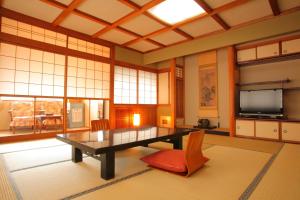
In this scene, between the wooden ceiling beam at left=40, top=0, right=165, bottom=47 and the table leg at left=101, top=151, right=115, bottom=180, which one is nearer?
the table leg at left=101, top=151, right=115, bottom=180

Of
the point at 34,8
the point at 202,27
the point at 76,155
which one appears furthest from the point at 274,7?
the point at 34,8

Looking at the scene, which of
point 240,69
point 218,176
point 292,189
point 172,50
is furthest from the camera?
point 172,50

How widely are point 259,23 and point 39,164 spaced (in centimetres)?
514

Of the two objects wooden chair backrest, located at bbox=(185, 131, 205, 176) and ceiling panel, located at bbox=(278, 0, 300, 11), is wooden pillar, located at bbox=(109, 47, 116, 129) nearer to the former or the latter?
wooden chair backrest, located at bbox=(185, 131, 205, 176)

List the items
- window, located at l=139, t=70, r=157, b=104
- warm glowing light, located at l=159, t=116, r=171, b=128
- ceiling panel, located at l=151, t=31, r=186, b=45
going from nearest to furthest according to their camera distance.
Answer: ceiling panel, located at l=151, t=31, r=186, b=45, warm glowing light, located at l=159, t=116, r=171, b=128, window, located at l=139, t=70, r=157, b=104

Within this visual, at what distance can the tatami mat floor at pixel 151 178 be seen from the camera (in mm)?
1583

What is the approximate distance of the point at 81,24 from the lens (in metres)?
4.30

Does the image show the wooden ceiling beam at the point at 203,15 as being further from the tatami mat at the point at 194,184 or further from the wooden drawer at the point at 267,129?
the tatami mat at the point at 194,184

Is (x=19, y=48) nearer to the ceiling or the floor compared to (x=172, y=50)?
nearer to the floor

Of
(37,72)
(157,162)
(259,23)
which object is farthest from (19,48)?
(259,23)

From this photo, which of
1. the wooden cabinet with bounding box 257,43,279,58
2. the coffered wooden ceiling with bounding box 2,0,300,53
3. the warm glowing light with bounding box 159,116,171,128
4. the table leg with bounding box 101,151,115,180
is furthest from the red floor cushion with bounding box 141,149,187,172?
the warm glowing light with bounding box 159,116,171,128

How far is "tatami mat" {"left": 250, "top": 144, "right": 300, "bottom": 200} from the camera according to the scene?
1.57m

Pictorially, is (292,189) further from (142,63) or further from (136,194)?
(142,63)

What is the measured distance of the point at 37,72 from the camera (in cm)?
421
